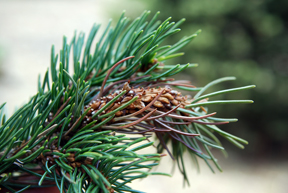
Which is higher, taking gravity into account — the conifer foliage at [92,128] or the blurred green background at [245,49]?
the blurred green background at [245,49]

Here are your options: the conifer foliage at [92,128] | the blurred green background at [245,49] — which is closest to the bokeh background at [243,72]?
the blurred green background at [245,49]

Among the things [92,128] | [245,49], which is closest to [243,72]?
[245,49]

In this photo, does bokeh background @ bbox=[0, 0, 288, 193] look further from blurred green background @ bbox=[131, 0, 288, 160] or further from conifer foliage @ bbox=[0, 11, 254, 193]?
conifer foliage @ bbox=[0, 11, 254, 193]

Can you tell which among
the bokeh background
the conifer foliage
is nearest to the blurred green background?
the bokeh background

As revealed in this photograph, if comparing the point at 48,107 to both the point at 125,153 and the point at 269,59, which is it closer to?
the point at 125,153

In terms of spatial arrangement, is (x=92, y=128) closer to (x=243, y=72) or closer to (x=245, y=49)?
(x=243, y=72)

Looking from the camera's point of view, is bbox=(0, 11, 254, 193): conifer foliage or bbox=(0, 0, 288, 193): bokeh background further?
bbox=(0, 0, 288, 193): bokeh background

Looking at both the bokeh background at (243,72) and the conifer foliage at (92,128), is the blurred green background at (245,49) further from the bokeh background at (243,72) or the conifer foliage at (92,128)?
the conifer foliage at (92,128)

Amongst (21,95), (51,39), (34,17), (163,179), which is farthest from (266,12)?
Result: (34,17)
